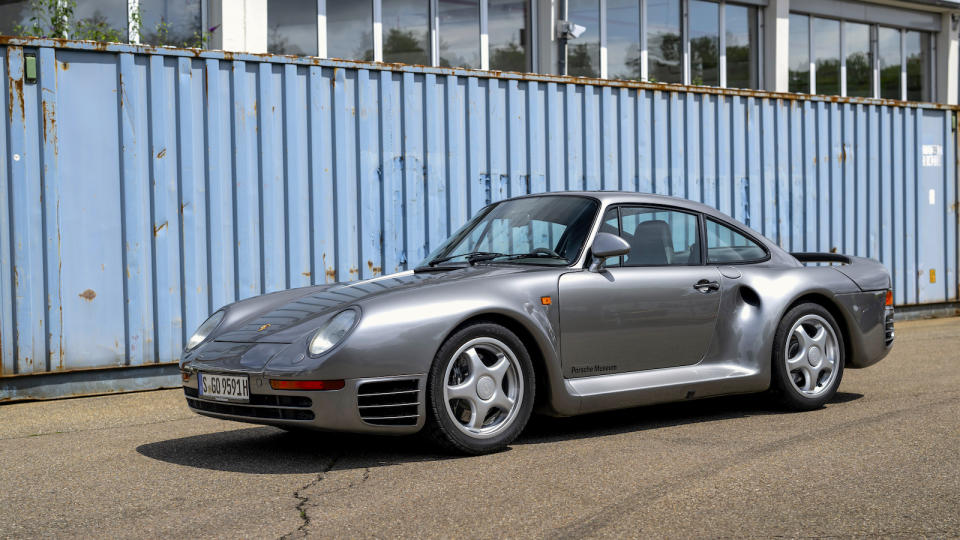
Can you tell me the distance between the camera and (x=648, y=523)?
3.73 meters

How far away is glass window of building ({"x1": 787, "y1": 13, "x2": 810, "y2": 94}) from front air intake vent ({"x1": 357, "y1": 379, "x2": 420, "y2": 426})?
48.7 feet

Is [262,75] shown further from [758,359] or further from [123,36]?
[758,359]

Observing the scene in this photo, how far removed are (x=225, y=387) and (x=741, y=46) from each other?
14504 mm

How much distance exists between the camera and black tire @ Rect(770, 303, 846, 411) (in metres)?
6.14

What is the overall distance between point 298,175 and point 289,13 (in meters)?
4.49

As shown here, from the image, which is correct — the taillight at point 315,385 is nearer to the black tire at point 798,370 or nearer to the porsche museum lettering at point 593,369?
the porsche museum lettering at point 593,369

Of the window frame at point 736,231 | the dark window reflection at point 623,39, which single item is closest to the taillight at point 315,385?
the window frame at point 736,231

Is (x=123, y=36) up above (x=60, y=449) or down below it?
above

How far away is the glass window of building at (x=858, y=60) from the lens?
18969mm

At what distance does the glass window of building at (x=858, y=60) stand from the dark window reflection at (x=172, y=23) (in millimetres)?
12088

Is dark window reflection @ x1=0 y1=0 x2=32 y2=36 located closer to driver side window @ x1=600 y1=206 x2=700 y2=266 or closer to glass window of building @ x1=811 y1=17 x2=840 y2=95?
driver side window @ x1=600 y1=206 x2=700 y2=266

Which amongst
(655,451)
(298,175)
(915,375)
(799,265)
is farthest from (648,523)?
(298,175)

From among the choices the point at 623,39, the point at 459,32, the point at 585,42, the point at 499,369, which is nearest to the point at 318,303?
the point at 499,369

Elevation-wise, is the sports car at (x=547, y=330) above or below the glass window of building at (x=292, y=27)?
below
